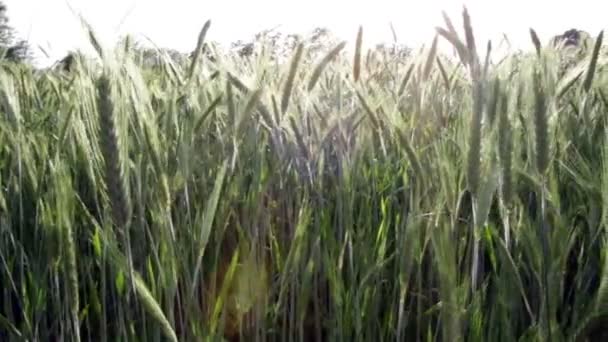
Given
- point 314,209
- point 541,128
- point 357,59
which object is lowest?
point 314,209

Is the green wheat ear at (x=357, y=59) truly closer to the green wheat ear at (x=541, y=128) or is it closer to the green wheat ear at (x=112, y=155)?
the green wheat ear at (x=541, y=128)

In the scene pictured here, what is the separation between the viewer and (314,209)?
120 cm

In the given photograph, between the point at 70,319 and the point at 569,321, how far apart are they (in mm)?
730

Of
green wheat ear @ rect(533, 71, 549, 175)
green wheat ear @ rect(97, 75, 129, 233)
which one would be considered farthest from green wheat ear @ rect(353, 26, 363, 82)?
green wheat ear @ rect(97, 75, 129, 233)

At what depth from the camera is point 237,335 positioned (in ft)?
4.39

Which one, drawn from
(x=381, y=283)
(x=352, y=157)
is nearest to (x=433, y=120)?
(x=352, y=157)

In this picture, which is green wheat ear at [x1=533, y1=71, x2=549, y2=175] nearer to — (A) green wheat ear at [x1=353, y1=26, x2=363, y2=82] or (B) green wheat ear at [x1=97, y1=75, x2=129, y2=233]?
(A) green wheat ear at [x1=353, y1=26, x2=363, y2=82]

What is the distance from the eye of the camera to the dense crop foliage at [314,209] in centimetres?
98

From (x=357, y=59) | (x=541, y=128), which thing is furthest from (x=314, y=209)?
(x=541, y=128)

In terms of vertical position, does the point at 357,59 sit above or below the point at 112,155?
above

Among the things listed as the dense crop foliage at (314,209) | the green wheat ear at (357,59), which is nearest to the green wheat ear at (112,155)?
the dense crop foliage at (314,209)

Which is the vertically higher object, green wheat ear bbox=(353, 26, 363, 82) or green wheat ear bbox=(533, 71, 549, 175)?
green wheat ear bbox=(353, 26, 363, 82)

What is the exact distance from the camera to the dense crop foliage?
981 millimetres

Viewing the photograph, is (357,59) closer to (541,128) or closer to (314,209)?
(314,209)
